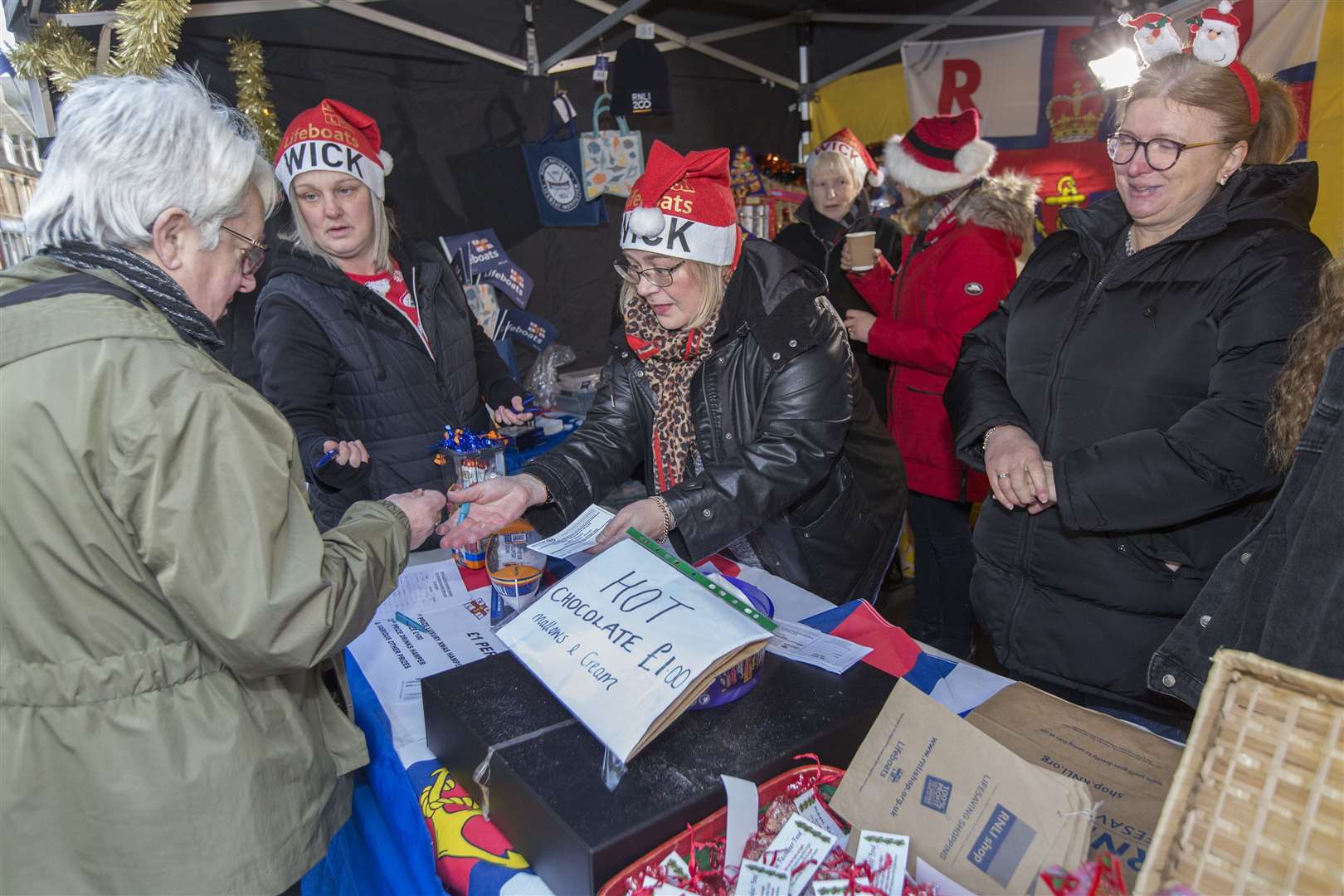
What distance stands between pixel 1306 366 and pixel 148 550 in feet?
5.04

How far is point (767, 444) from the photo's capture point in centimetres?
174

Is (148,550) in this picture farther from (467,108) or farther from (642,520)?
(467,108)

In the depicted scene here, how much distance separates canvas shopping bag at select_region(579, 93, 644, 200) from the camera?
13.6 ft

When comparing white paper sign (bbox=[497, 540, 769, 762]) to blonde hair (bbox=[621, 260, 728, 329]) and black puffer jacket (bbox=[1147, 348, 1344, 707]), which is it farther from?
blonde hair (bbox=[621, 260, 728, 329])

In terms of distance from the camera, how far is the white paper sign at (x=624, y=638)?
964 mm

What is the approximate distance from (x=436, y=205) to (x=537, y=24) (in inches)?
43.1

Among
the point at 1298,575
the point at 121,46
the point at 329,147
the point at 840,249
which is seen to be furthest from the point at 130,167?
the point at 840,249

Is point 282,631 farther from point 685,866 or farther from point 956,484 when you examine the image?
point 956,484

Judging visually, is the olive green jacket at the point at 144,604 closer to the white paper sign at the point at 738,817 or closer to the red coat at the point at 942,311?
the white paper sign at the point at 738,817

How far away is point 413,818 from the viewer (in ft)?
3.82

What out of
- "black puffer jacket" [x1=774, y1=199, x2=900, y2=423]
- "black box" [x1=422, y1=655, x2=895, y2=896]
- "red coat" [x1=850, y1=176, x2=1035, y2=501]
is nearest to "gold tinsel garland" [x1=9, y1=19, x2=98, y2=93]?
"black box" [x1=422, y1=655, x2=895, y2=896]

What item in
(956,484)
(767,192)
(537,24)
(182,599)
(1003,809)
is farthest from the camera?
(767,192)

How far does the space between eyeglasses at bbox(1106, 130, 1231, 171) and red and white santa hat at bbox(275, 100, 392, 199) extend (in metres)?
1.90

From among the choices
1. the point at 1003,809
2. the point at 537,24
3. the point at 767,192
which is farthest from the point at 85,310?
the point at 767,192
